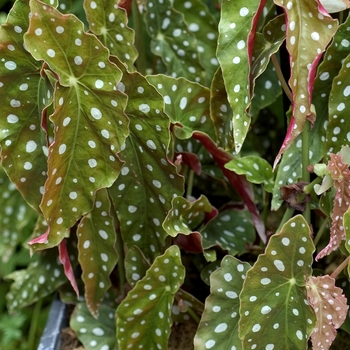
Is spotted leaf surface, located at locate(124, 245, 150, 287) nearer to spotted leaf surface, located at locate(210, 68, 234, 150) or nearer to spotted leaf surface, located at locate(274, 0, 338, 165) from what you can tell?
spotted leaf surface, located at locate(210, 68, 234, 150)

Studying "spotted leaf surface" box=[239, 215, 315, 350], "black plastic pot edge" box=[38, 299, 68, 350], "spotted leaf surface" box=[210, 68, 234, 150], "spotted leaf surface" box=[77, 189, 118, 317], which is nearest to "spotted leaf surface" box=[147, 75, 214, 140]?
"spotted leaf surface" box=[210, 68, 234, 150]

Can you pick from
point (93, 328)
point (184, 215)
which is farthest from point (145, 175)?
point (93, 328)

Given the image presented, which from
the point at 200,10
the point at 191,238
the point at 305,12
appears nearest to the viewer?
the point at 305,12

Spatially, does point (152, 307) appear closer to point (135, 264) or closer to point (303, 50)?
point (135, 264)

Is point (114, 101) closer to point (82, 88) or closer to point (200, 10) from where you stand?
point (82, 88)

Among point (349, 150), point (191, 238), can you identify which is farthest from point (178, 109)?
point (349, 150)

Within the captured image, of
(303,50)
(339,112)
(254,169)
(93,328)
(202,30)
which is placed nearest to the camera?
(303,50)
